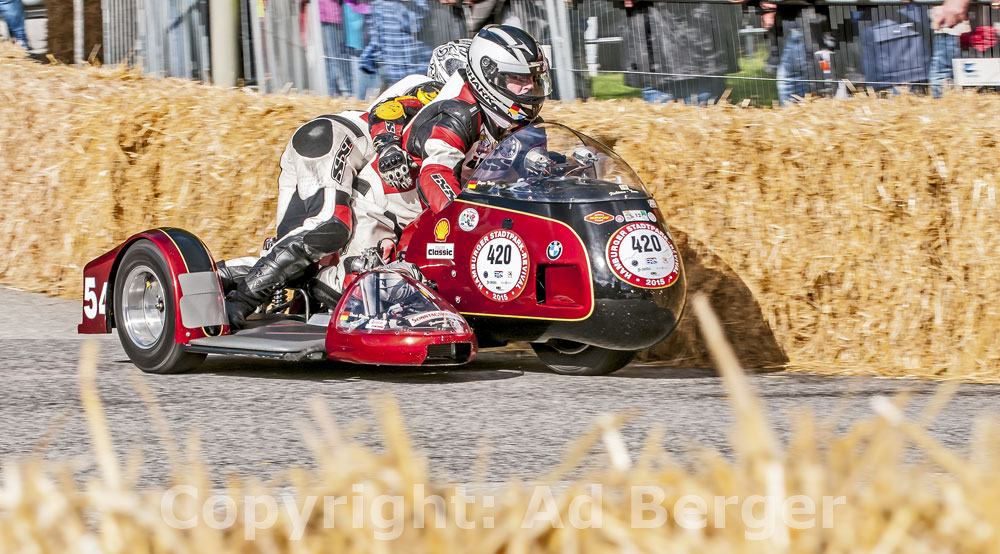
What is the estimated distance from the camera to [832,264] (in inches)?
267

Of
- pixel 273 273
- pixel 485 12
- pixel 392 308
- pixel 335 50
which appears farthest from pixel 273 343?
pixel 335 50

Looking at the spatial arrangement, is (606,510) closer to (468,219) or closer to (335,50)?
(468,219)

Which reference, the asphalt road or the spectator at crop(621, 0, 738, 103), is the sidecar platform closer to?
the asphalt road

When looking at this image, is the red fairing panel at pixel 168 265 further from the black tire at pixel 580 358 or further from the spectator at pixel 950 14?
the spectator at pixel 950 14

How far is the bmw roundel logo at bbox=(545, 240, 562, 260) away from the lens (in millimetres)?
5824

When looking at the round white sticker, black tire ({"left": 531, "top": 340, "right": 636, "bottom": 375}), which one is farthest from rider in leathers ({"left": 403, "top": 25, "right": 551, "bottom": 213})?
black tire ({"left": 531, "top": 340, "right": 636, "bottom": 375})

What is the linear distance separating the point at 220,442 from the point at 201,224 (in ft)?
14.1

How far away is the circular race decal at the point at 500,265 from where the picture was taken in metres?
5.91

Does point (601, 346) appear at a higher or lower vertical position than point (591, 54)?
lower

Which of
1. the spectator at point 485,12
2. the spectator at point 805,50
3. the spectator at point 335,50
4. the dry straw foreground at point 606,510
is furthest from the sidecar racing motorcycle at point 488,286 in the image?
the spectator at point 335,50

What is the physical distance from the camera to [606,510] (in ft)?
4.51

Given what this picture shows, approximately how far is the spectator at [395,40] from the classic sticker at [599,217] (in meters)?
6.24

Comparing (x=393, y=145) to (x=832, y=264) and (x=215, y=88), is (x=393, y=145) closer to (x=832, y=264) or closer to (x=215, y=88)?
(x=832, y=264)

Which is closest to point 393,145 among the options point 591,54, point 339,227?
point 339,227
